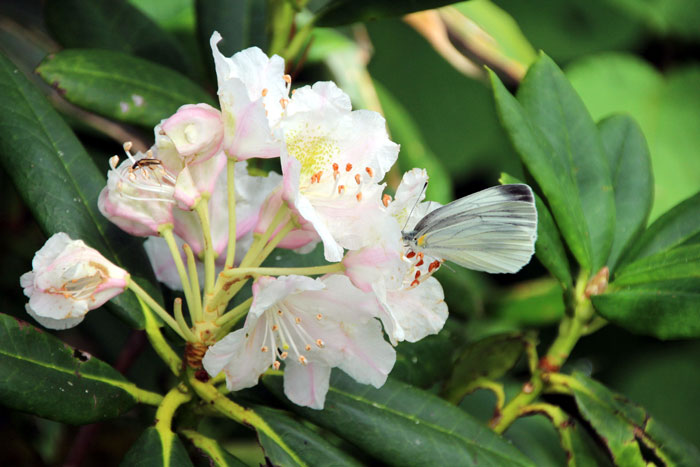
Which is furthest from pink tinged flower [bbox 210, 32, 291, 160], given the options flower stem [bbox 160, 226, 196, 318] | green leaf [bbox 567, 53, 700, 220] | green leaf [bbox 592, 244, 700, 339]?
green leaf [bbox 567, 53, 700, 220]

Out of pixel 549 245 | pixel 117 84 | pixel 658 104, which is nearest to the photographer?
pixel 549 245

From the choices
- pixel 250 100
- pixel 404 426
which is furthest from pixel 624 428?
pixel 250 100

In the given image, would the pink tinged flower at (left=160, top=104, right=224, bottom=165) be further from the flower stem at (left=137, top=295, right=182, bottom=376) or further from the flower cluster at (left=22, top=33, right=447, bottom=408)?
the flower stem at (left=137, top=295, right=182, bottom=376)

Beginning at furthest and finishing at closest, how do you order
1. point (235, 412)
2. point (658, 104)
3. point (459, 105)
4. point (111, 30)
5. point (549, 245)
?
point (459, 105), point (658, 104), point (111, 30), point (549, 245), point (235, 412)

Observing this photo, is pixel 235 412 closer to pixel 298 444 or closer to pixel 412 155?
pixel 298 444

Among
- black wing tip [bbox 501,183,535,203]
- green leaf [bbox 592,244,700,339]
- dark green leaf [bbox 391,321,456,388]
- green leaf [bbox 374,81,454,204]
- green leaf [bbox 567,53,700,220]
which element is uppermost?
black wing tip [bbox 501,183,535,203]

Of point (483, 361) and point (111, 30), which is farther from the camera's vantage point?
point (111, 30)
